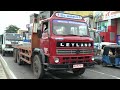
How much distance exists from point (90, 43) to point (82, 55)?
0.63m

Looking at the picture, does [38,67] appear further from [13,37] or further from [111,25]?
[111,25]

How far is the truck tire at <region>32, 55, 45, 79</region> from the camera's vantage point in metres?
9.92

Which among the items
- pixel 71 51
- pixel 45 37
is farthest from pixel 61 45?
pixel 45 37

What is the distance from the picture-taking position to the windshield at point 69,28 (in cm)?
998

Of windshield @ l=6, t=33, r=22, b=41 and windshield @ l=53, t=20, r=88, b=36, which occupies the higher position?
windshield @ l=53, t=20, r=88, b=36

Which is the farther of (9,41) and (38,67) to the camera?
(9,41)

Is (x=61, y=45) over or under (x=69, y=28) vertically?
under

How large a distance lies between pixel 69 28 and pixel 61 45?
1.02 metres

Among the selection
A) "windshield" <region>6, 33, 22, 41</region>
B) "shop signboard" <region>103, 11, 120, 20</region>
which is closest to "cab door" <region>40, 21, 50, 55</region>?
"windshield" <region>6, 33, 22, 41</region>

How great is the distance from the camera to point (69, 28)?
33.7 feet

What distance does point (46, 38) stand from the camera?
10031mm

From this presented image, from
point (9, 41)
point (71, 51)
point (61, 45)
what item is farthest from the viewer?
point (9, 41)

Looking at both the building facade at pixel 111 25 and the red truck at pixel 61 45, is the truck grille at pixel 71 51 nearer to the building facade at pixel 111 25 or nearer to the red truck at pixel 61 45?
the red truck at pixel 61 45

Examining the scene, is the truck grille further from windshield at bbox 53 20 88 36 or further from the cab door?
windshield at bbox 53 20 88 36
